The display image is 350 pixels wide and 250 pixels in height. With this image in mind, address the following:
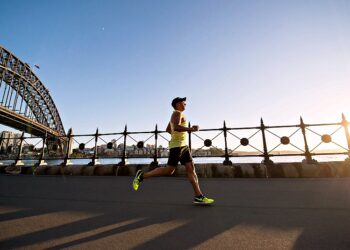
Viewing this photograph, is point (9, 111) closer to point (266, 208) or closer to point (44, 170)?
point (44, 170)

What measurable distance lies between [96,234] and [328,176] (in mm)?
6121

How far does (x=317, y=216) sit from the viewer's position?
2.09 metres

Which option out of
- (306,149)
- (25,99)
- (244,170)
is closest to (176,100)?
(244,170)

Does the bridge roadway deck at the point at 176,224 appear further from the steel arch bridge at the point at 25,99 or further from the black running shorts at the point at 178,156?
the steel arch bridge at the point at 25,99

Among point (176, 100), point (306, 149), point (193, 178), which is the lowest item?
point (193, 178)

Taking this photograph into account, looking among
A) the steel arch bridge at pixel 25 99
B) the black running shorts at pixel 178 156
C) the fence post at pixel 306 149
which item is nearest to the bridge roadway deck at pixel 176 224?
the black running shorts at pixel 178 156

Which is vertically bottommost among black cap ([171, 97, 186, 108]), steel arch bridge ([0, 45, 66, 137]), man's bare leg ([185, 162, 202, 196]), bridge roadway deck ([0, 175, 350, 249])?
bridge roadway deck ([0, 175, 350, 249])

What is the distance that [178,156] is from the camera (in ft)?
9.89

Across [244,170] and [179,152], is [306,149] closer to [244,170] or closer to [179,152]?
[244,170]

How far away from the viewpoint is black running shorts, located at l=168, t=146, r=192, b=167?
3.01 meters

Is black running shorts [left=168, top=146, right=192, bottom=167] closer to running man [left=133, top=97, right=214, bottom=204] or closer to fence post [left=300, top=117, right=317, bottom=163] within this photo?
running man [left=133, top=97, right=214, bottom=204]

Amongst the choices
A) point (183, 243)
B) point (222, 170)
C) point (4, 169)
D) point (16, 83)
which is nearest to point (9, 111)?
point (16, 83)

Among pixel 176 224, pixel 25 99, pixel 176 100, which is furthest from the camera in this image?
pixel 25 99

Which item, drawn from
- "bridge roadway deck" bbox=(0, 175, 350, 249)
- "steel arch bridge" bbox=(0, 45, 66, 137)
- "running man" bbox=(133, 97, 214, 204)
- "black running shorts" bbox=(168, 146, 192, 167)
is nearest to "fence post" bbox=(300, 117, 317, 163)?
"bridge roadway deck" bbox=(0, 175, 350, 249)
